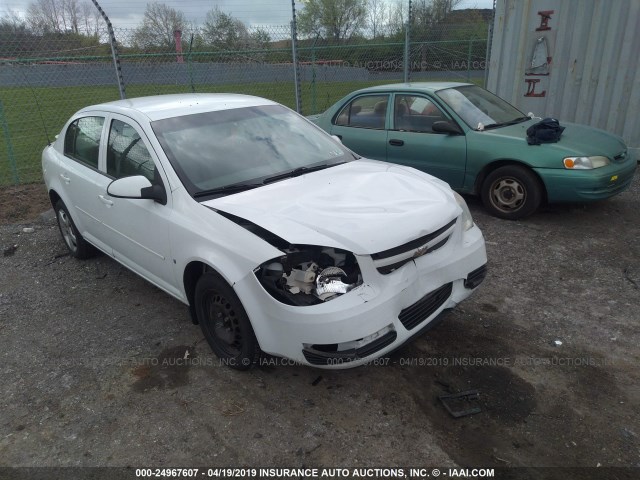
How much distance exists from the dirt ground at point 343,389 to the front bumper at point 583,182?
0.92m

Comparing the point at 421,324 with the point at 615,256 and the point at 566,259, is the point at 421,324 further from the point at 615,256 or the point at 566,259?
the point at 615,256

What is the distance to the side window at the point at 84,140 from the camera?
13.7ft

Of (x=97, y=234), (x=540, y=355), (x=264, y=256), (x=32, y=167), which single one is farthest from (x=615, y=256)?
(x=32, y=167)

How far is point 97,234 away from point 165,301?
0.90m

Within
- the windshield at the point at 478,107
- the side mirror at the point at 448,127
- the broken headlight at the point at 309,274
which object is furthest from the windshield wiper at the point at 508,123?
the broken headlight at the point at 309,274

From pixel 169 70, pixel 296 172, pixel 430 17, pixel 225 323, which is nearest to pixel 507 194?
pixel 296 172

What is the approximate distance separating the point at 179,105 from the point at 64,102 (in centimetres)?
1354

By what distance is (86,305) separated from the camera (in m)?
4.29

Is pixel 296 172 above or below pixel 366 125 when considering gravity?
above

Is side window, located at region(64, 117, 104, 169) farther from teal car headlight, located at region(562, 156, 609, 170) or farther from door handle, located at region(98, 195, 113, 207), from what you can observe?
teal car headlight, located at region(562, 156, 609, 170)

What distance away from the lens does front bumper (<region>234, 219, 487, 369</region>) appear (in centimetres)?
252

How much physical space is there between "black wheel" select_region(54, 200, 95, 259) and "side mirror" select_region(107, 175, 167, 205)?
192 cm

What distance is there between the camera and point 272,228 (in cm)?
271

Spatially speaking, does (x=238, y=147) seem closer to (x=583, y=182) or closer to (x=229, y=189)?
(x=229, y=189)
